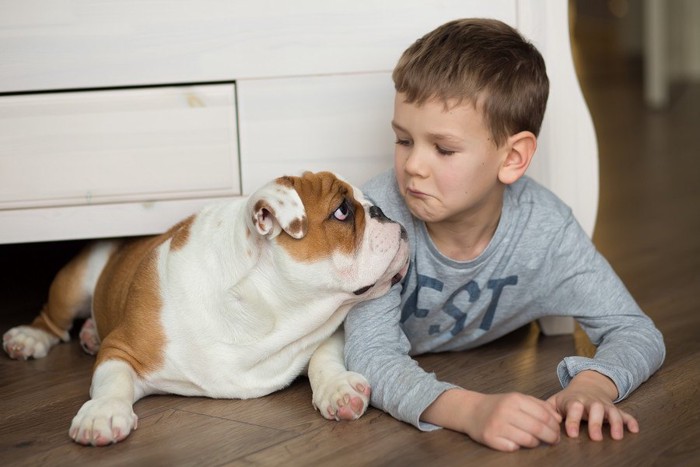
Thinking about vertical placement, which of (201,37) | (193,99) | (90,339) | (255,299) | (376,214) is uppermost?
(201,37)

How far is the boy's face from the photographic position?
139cm

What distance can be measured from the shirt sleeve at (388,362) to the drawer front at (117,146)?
15.7 inches

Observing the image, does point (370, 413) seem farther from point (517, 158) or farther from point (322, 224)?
point (517, 158)

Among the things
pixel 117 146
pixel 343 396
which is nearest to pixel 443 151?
pixel 343 396

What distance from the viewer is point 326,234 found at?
133 cm

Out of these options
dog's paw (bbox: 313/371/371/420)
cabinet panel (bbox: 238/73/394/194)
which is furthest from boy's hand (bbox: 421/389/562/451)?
cabinet panel (bbox: 238/73/394/194)

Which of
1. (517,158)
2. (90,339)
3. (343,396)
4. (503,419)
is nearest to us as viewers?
(503,419)

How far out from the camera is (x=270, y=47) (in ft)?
5.39

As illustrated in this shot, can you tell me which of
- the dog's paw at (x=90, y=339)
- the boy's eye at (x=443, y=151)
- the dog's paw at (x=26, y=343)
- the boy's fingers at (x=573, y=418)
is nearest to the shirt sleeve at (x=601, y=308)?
the boy's fingers at (x=573, y=418)

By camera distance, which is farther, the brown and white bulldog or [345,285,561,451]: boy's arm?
the brown and white bulldog

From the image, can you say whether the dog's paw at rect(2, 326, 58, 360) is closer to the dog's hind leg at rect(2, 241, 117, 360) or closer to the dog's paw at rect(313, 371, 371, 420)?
the dog's hind leg at rect(2, 241, 117, 360)

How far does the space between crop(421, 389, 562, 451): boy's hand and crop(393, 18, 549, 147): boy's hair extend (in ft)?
1.39

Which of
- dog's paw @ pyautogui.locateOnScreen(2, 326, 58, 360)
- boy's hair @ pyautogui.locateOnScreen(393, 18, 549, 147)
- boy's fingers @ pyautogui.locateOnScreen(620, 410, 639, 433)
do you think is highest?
boy's hair @ pyautogui.locateOnScreen(393, 18, 549, 147)

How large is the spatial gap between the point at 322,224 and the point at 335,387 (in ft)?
0.77
